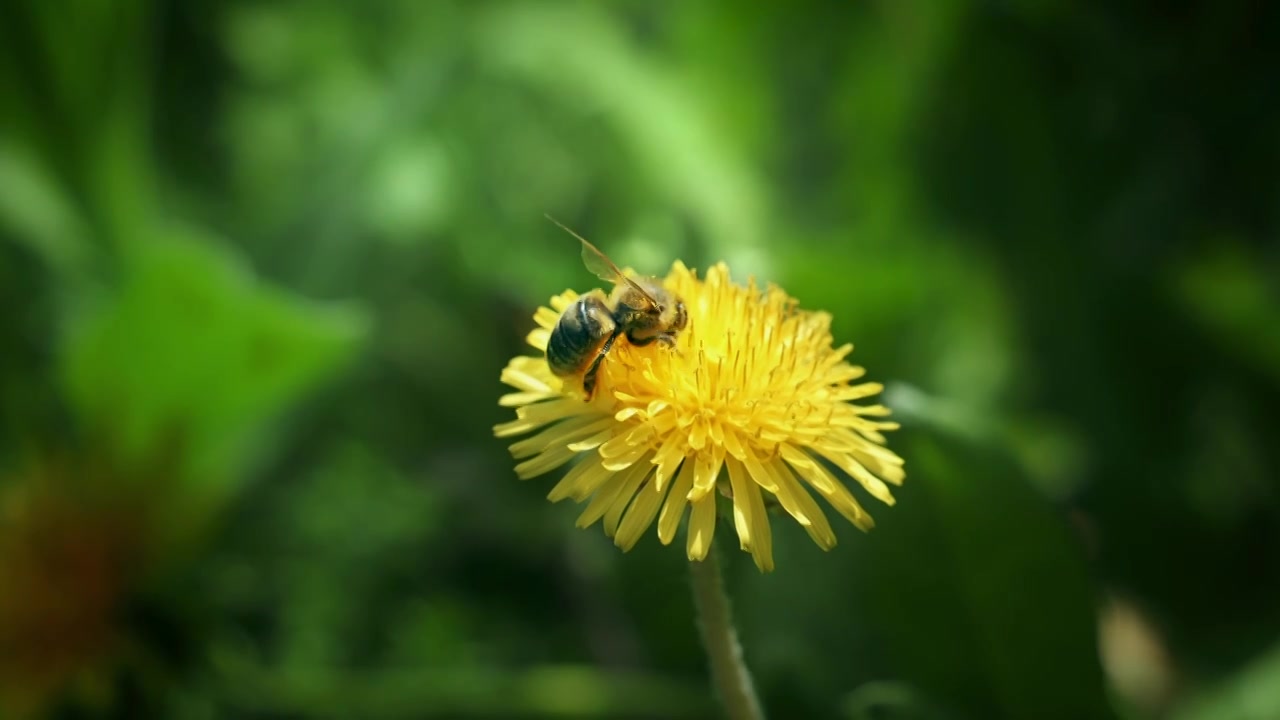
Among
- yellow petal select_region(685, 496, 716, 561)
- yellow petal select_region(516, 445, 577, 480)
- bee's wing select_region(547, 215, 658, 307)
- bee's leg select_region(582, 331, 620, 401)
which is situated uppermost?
bee's wing select_region(547, 215, 658, 307)

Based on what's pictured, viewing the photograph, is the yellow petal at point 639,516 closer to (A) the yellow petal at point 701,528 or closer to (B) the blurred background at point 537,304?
(A) the yellow petal at point 701,528

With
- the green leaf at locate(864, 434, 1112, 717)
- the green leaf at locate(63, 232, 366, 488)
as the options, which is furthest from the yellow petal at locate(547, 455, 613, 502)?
the green leaf at locate(63, 232, 366, 488)

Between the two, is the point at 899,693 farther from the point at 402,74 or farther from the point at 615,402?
the point at 402,74

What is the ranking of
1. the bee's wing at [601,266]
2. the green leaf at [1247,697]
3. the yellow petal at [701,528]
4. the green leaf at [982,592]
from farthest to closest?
the green leaf at [1247,697] < the green leaf at [982,592] < the bee's wing at [601,266] < the yellow petal at [701,528]

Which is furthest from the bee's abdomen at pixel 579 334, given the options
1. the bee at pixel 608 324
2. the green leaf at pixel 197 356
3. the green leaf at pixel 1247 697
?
the green leaf at pixel 1247 697

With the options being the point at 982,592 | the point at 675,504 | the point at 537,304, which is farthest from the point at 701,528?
the point at 537,304

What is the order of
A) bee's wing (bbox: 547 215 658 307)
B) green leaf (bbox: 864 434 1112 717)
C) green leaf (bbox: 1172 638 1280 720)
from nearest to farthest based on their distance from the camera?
bee's wing (bbox: 547 215 658 307)
green leaf (bbox: 864 434 1112 717)
green leaf (bbox: 1172 638 1280 720)

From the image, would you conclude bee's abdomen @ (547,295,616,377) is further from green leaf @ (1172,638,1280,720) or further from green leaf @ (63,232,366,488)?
green leaf @ (1172,638,1280,720)

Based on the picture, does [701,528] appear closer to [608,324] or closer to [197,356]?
[608,324]
